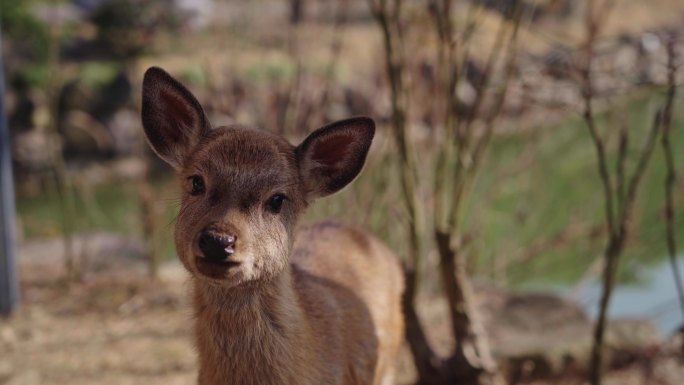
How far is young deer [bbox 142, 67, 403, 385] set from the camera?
3.33 meters

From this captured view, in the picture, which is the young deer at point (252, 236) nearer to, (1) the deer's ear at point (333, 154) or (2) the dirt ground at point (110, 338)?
(1) the deer's ear at point (333, 154)

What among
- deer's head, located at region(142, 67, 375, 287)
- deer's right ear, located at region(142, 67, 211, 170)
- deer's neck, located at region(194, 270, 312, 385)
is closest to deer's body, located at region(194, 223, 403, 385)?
deer's neck, located at region(194, 270, 312, 385)

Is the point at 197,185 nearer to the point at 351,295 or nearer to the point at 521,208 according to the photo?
the point at 351,295

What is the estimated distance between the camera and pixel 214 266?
10.5 ft

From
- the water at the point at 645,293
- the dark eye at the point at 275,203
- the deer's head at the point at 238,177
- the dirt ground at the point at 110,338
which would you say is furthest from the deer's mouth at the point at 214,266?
the water at the point at 645,293

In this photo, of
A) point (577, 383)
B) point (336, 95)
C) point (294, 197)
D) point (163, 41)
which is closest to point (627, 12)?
point (336, 95)

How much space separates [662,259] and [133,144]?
9.49 metres

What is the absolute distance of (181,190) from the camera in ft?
12.5

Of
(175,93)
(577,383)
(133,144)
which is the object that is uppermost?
(175,93)

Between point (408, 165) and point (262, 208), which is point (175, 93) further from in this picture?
point (408, 165)

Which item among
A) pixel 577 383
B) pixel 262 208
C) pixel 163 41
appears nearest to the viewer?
pixel 262 208

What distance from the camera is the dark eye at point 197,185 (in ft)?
11.6

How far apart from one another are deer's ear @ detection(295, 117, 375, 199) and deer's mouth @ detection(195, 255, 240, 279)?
0.73 meters

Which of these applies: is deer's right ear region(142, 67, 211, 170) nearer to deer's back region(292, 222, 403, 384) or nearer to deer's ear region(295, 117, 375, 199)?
deer's ear region(295, 117, 375, 199)
